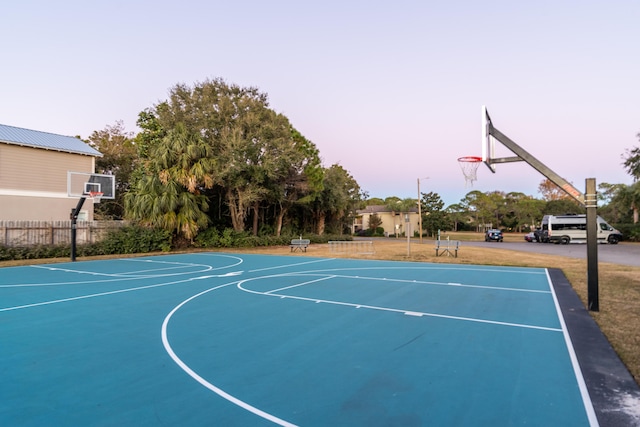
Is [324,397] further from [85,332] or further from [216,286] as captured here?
[216,286]

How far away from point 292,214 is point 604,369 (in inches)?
1310

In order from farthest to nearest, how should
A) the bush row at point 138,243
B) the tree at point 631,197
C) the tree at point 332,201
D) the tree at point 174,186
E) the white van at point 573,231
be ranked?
1. the tree at point 332,201
2. the tree at point 631,197
3. the white van at point 573,231
4. the tree at point 174,186
5. the bush row at point 138,243

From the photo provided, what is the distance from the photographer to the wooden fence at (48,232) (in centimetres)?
1911

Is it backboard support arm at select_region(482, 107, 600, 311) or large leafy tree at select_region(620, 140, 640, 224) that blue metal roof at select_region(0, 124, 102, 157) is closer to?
backboard support arm at select_region(482, 107, 600, 311)

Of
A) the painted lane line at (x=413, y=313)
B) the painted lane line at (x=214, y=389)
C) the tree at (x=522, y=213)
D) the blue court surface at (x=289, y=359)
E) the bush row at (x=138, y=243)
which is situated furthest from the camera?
the tree at (x=522, y=213)

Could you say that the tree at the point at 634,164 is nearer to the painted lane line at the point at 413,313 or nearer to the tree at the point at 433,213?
the tree at the point at 433,213

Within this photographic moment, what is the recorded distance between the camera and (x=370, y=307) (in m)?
8.28

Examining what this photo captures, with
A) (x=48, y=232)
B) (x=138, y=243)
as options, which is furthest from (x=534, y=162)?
(x=48, y=232)

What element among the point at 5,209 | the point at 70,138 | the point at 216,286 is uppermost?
the point at 70,138

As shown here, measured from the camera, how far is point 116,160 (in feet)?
113

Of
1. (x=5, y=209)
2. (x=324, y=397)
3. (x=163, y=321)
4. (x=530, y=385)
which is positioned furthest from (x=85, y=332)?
(x=5, y=209)

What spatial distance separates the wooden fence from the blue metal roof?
5705mm

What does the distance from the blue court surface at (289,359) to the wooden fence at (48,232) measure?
11.9 metres

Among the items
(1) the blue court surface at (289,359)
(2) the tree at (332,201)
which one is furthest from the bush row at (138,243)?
(1) the blue court surface at (289,359)
